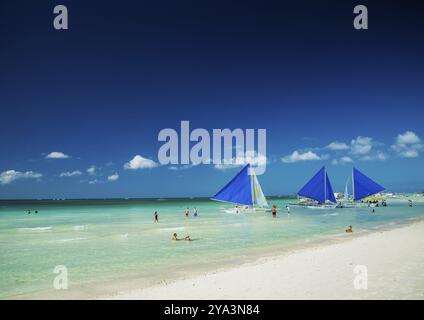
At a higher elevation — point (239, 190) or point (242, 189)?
point (242, 189)

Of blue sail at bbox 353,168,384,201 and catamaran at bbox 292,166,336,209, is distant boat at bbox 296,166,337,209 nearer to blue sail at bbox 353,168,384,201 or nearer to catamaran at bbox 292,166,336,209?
catamaran at bbox 292,166,336,209

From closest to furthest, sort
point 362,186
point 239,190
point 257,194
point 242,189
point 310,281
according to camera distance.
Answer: point 310,281 → point 239,190 → point 242,189 → point 257,194 → point 362,186

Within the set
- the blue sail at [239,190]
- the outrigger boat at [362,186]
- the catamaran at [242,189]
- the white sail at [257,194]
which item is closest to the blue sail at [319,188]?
the outrigger boat at [362,186]

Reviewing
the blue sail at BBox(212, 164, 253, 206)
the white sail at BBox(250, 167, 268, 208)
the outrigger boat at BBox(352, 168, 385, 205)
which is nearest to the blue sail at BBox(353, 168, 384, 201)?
the outrigger boat at BBox(352, 168, 385, 205)

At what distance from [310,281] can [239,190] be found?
39.7m

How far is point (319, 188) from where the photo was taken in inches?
2432

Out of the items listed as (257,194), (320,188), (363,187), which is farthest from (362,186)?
(257,194)

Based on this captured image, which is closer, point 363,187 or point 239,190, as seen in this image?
point 239,190

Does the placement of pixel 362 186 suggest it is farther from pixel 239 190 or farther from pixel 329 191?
pixel 239 190

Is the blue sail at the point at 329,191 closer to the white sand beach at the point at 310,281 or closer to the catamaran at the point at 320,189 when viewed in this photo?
the catamaran at the point at 320,189

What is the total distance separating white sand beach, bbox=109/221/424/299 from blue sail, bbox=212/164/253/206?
3439cm

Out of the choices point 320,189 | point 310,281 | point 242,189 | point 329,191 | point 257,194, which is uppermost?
point 242,189

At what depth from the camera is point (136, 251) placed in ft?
60.9
